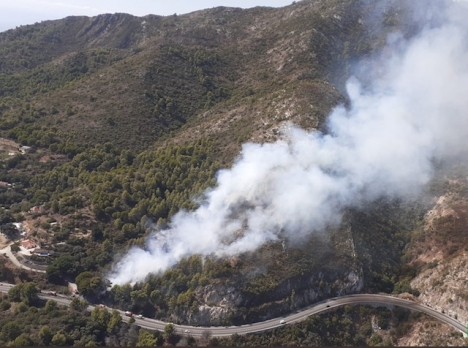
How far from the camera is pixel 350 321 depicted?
68750mm

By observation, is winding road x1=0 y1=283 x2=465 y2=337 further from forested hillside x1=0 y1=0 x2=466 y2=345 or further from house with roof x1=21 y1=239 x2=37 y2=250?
house with roof x1=21 y1=239 x2=37 y2=250

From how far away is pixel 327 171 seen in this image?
290 feet

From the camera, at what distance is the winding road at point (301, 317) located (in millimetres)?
67062

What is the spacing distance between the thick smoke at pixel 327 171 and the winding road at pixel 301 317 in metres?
10.4

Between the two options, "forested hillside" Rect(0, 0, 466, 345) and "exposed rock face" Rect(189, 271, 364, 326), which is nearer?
"exposed rock face" Rect(189, 271, 364, 326)

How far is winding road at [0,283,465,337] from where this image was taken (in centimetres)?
6706

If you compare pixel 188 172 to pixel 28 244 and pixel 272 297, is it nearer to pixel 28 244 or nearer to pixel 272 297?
pixel 28 244

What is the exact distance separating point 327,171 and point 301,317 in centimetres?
3249

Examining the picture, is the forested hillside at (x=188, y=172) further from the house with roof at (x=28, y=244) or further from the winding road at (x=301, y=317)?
the house with roof at (x=28, y=244)

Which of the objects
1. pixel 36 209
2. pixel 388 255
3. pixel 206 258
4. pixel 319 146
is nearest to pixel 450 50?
pixel 319 146

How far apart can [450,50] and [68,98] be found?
5073 inches

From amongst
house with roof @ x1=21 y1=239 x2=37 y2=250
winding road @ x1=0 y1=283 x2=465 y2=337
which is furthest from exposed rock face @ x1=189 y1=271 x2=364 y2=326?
house with roof @ x1=21 y1=239 x2=37 y2=250

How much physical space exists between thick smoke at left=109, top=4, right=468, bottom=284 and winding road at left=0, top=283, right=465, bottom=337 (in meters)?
10.4

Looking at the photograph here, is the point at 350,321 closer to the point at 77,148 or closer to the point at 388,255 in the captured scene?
the point at 388,255
